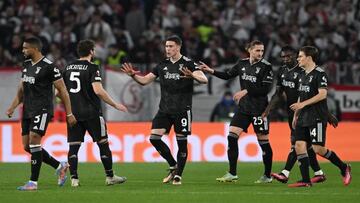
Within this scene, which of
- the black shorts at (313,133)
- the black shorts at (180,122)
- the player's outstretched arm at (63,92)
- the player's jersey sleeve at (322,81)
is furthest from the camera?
the black shorts at (180,122)

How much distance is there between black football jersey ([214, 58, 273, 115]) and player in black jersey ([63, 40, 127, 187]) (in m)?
2.43

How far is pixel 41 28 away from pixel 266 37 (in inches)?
254

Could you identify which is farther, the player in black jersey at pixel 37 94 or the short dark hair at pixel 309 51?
the short dark hair at pixel 309 51

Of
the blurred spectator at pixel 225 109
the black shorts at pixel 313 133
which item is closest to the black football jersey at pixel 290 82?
the black shorts at pixel 313 133

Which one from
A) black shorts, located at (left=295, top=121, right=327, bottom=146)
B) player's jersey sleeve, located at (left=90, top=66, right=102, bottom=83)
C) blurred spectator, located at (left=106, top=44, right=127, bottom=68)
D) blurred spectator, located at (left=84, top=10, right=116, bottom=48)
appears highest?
blurred spectator, located at (left=84, top=10, right=116, bottom=48)

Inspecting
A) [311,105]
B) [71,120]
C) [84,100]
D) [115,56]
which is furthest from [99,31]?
[311,105]

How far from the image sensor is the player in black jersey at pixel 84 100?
15023 mm

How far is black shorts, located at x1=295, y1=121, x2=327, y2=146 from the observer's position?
15.1m

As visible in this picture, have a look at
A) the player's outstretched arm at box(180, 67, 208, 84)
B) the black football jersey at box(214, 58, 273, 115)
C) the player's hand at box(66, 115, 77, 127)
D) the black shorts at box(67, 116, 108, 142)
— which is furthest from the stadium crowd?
the player's hand at box(66, 115, 77, 127)

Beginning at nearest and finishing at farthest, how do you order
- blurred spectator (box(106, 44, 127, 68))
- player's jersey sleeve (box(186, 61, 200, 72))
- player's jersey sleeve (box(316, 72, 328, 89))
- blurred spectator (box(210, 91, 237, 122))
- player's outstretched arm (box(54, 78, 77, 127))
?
player's outstretched arm (box(54, 78, 77, 127))
player's jersey sleeve (box(316, 72, 328, 89))
player's jersey sleeve (box(186, 61, 200, 72))
blurred spectator (box(210, 91, 237, 122))
blurred spectator (box(106, 44, 127, 68))

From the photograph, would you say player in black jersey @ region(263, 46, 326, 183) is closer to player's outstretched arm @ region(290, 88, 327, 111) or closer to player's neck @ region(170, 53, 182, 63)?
player's outstretched arm @ region(290, 88, 327, 111)

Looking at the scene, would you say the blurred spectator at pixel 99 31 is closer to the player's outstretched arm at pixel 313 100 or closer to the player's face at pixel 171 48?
the player's face at pixel 171 48

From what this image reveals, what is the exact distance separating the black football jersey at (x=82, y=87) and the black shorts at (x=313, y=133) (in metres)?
3.21

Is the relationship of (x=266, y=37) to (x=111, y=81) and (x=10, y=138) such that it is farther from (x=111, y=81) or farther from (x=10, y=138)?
(x=10, y=138)
